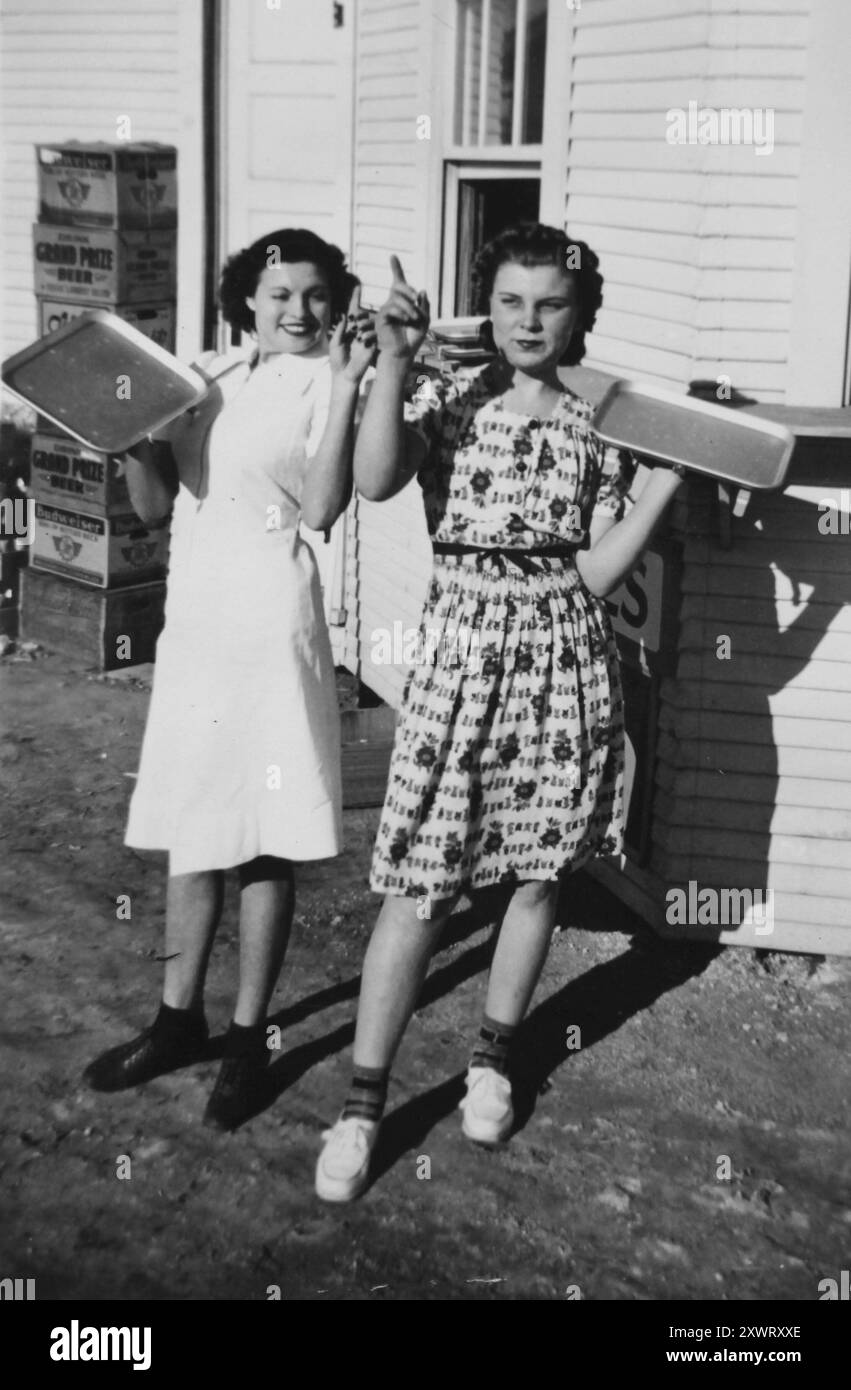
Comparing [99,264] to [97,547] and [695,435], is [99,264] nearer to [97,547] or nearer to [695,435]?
[97,547]

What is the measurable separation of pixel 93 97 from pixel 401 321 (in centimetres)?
584

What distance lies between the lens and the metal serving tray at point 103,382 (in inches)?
127

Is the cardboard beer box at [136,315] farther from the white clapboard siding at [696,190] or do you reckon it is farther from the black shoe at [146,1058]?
the black shoe at [146,1058]

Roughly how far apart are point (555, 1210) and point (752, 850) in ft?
5.03

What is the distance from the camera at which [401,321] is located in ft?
9.76

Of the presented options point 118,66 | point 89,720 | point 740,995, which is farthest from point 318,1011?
point 118,66

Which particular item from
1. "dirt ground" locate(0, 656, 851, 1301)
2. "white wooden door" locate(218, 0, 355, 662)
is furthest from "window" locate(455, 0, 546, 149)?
"dirt ground" locate(0, 656, 851, 1301)

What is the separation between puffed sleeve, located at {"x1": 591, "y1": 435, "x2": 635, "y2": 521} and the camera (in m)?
3.44

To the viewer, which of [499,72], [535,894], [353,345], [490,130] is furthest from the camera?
[490,130]

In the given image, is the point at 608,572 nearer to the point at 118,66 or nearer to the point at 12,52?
the point at 118,66

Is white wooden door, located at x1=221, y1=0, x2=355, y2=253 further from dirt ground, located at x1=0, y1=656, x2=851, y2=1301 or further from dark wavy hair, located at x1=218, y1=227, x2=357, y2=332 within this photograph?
dark wavy hair, located at x1=218, y1=227, x2=357, y2=332

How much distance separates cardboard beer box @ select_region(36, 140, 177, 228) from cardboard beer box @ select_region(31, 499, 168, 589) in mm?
1415

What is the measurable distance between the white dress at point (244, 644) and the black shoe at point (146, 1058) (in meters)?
0.49

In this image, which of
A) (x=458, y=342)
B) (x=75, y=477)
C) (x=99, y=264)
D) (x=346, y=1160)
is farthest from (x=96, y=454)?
(x=346, y=1160)
